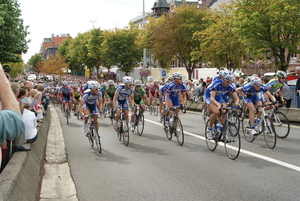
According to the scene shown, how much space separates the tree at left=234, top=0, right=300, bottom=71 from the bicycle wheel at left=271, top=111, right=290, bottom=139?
14020mm

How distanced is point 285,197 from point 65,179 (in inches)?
161

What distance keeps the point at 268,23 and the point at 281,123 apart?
1527 cm

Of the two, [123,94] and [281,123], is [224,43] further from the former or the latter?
[281,123]

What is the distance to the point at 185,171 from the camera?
7141mm

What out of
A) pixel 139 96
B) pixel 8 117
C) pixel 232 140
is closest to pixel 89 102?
pixel 139 96

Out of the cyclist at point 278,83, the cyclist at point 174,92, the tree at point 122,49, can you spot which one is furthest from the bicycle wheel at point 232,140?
the tree at point 122,49

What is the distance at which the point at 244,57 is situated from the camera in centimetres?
3450

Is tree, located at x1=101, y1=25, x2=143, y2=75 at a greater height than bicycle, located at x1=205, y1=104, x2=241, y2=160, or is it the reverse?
tree, located at x1=101, y1=25, x2=143, y2=75

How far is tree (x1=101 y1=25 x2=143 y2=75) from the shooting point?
66688mm

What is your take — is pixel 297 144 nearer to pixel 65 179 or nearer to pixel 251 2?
pixel 65 179

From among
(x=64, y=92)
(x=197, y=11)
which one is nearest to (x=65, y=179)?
(x=64, y=92)

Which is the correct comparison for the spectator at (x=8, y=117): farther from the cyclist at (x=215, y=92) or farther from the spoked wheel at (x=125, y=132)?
the spoked wheel at (x=125, y=132)

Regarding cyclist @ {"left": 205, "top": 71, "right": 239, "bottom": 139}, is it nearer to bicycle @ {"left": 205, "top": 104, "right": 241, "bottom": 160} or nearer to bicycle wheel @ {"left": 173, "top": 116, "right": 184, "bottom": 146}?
bicycle @ {"left": 205, "top": 104, "right": 241, "bottom": 160}

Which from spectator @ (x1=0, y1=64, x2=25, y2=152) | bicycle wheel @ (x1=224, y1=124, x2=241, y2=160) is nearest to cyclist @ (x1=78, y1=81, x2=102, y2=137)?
bicycle wheel @ (x1=224, y1=124, x2=241, y2=160)
